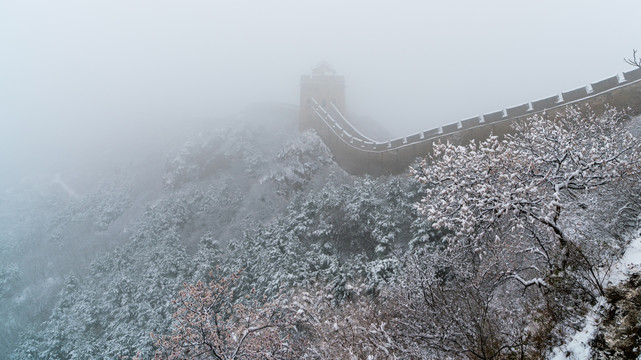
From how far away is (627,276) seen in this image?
7176 millimetres

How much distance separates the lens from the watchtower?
4600 centimetres

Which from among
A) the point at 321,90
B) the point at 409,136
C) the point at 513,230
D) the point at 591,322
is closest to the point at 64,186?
the point at 321,90

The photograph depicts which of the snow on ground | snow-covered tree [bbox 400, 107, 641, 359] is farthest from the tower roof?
the snow on ground

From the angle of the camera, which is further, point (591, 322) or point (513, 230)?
point (513, 230)

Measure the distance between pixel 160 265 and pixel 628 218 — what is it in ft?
116

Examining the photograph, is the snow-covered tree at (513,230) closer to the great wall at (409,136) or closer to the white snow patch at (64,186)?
the great wall at (409,136)

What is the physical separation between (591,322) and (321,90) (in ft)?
141

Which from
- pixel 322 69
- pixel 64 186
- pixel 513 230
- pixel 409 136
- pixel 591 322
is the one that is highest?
pixel 322 69

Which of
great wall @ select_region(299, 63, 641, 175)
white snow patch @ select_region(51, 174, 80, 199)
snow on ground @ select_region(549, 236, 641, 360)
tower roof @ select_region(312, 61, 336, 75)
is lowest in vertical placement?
snow on ground @ select_region(549, 236, 641, 360)

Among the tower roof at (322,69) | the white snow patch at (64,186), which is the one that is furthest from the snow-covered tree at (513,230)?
the white snow patch at (64,186)

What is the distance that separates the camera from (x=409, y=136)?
29391mm

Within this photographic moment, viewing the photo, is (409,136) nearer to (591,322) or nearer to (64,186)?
(591,322)

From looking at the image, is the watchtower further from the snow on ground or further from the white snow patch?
the white snow patch

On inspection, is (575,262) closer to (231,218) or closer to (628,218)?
(628,218)
